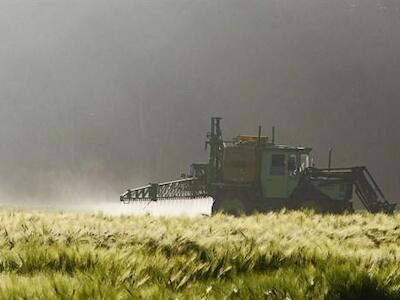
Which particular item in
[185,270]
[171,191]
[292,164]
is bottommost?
[171,191]

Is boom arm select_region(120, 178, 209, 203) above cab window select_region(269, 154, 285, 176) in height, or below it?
below

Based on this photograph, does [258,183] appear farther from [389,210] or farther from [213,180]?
[389,210]

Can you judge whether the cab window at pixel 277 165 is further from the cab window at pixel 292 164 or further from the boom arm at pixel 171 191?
the boom arm at pixel 171 191

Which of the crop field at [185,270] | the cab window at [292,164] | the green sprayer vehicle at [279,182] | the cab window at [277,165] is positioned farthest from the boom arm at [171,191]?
the crop field at [185,270]

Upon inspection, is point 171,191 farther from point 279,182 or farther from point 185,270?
point 185,270

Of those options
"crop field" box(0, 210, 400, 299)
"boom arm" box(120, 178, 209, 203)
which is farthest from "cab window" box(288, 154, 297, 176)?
"crop field" box(0, 210, 400, 299)

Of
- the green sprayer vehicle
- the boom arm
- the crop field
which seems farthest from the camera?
the boom arm

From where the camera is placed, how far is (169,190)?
115 ft

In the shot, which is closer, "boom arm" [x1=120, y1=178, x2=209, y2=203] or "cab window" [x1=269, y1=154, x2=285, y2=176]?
"cab window" [x1=269, y1=154, x2=285, y2=176]

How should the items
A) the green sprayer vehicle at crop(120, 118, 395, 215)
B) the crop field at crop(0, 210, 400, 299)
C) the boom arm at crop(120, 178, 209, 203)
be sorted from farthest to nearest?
the boom arm at crop(120, 178, 209, 203) < the green sprayer vehicle at crop(120, 118, 395, 215) < the crop field at crop(0, 210, 400, 299)

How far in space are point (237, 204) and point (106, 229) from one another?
22434mm

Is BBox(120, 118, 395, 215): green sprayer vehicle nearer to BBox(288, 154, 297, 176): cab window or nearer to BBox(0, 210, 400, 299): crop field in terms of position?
BBox(288, 154, 297, 176): cab window

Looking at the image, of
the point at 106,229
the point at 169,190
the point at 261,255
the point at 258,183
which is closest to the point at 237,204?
the point at 258,183

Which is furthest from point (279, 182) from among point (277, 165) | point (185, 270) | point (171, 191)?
point (185, 270)
